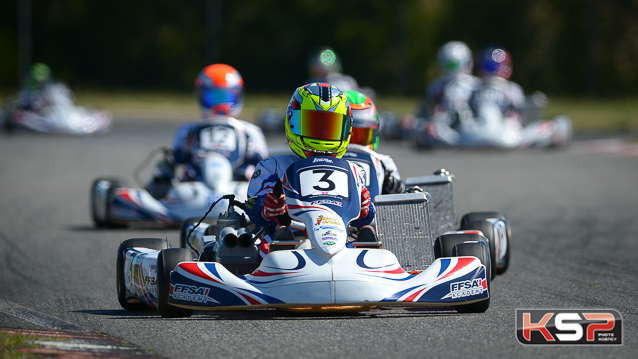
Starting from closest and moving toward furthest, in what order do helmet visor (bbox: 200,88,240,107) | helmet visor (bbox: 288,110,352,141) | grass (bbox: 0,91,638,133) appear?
helmet visor (bbox: 288,110,352,141), helmet visor (bbox: 200,88,240,107), grass (bbox: 0,91,638,133)

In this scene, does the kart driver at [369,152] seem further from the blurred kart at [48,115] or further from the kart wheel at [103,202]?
the blurred kart at [48,115]

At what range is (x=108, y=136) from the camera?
Result: 2353 centimetres

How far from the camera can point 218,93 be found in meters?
11.1

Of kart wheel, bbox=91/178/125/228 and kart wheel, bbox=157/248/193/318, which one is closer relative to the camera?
kart wheel, bbox=157/248/193/318

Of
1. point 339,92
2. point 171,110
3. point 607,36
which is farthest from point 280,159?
point 607,36

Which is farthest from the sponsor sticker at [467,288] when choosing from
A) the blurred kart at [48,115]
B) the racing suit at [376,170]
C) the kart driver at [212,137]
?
the blurred kart at [48,115]

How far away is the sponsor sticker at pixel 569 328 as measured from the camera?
4.90m

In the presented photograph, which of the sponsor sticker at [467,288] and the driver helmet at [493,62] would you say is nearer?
Answer: the sponsor sticker at [467,288]

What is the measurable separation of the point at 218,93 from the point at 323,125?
513 cm

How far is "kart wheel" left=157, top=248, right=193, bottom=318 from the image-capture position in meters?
5.67

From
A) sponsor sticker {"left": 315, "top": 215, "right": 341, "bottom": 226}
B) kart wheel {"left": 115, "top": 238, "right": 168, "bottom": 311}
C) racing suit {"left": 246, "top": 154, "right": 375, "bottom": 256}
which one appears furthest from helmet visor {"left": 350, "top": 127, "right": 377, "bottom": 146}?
sponsor sticker {"left": 315, "top": 215, "right": 341, "bottom": 226}

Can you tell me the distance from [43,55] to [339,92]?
3607cm

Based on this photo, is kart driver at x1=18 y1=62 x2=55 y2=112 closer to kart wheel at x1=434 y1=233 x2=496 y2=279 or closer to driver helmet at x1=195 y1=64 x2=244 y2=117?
driver helmet at x1=195 y1=64 x2=244 y2=117

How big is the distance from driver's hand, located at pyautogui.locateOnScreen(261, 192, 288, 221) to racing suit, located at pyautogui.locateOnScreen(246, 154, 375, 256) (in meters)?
0.04
